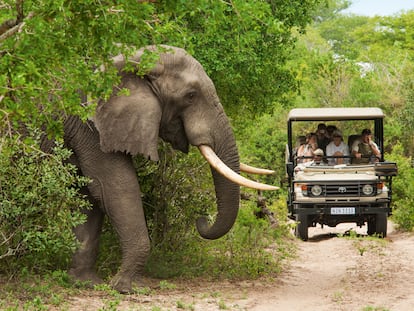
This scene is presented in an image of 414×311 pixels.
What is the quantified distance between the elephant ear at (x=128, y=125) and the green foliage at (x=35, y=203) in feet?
2.63

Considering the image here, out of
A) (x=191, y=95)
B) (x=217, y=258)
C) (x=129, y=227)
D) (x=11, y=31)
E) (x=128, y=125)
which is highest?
(x=11, y=31)

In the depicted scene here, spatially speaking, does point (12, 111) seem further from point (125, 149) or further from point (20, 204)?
point (125, 149)

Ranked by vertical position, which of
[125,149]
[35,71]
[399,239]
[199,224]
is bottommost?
[399,239]

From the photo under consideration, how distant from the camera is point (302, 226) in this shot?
18234 millimetres

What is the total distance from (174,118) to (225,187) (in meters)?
0.89

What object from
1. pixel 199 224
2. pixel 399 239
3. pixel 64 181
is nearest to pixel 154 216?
pixel 199 224

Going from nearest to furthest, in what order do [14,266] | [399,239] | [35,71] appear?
[35,71], [14,266], [399,239]

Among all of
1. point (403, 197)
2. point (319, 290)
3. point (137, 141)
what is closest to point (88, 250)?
point (137, 141)

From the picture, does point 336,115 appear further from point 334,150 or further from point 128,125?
point 128,125

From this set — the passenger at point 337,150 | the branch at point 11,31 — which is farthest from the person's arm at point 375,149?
the branch at point 11,31

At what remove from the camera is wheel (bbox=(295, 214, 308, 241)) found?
59.4 ft

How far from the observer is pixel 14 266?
418 inches

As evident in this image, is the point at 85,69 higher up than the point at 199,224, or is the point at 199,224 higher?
the point at 85,69

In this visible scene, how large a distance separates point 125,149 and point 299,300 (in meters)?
2.33
